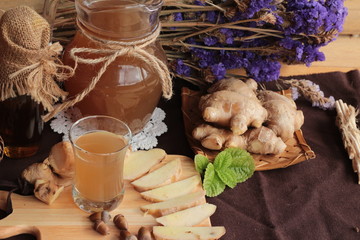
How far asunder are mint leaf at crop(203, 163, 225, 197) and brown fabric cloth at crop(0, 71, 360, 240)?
0.02 metres

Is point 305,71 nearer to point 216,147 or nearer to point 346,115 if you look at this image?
point 346,115

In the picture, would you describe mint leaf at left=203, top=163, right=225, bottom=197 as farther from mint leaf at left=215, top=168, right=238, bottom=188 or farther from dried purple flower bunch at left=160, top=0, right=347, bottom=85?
dried purple flower bunch at left=160, top=0, right=347, bottom=85

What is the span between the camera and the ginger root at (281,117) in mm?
1376

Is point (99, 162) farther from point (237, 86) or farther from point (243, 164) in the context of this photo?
point (237, 86)

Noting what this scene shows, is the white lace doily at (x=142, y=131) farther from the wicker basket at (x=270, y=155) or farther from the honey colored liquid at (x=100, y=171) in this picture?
the honey colored liquid at (x=100, y=171)

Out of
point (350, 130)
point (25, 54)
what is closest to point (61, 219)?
point (25, 54)

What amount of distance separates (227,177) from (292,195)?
19cm

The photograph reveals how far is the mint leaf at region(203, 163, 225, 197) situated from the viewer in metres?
1.24

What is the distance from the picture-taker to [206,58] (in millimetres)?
1493

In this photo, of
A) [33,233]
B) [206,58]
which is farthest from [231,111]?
[33,233]

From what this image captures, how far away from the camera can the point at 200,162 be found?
1275mm

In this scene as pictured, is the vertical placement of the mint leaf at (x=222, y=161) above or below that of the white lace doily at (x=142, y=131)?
above

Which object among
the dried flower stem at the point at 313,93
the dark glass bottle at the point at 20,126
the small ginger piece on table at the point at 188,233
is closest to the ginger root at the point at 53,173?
the dark glass bottle at the point at 20,126

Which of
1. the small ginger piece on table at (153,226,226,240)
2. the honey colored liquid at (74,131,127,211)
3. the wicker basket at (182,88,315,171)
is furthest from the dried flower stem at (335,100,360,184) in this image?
the honey colored liquid at (74,131,127,211)
